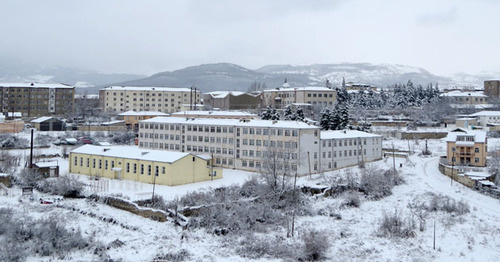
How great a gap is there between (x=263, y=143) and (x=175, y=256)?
22.1 m

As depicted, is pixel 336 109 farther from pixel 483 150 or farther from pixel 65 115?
pixel 65 115

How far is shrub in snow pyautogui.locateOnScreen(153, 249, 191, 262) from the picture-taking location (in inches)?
798

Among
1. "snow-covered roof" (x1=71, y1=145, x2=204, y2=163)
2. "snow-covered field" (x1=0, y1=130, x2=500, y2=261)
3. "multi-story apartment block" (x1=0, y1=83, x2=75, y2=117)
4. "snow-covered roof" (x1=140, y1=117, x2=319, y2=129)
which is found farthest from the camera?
"multi-story apartment block" (x1=0, y1=83, x2=75, y2=117)

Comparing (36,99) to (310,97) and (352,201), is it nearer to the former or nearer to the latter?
(310,97)

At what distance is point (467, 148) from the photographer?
42875 millimetres

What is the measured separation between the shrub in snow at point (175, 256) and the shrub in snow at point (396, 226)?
1183 centimetres

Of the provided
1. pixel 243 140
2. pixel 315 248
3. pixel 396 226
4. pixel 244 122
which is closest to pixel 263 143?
pixel 243 140

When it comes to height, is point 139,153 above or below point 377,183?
above

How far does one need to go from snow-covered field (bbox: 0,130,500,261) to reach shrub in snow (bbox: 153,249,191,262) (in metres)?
0.31

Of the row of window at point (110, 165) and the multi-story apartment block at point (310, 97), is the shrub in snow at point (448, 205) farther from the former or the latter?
the multi-story apartment block at point (310, 97)

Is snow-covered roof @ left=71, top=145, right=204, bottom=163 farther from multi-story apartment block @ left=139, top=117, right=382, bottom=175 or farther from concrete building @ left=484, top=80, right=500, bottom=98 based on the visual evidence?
concrete building @ left=484, top=80, right=500, bottom=98

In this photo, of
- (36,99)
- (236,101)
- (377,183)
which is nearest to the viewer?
(377,183)

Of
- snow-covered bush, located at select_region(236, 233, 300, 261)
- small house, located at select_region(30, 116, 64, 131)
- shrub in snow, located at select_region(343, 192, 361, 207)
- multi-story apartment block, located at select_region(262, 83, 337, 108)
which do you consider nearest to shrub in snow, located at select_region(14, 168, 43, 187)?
snow-covered bush, located at select_region(236, 233, 300, 261)

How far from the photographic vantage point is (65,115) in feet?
271
